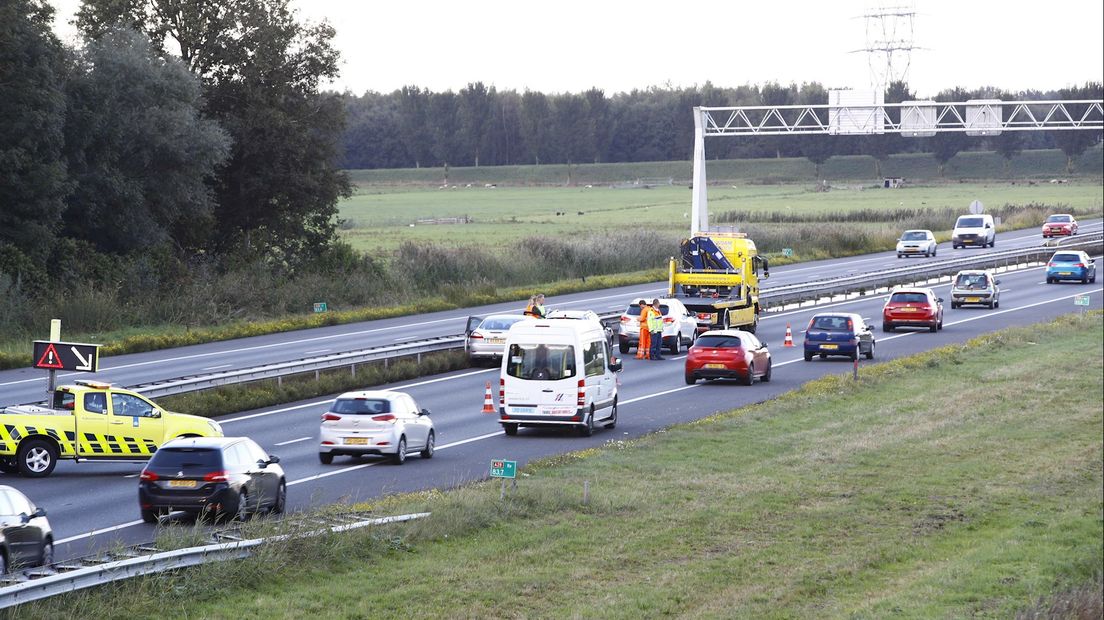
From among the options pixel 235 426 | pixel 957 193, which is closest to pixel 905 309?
pixel 235 426

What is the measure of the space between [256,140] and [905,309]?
2778cm

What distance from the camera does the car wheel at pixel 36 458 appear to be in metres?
24.3

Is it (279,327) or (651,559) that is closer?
(651,559)

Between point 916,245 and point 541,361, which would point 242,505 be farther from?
point 916,245

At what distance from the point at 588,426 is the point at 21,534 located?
14.4m

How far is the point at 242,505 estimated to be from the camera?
19875 millimetres

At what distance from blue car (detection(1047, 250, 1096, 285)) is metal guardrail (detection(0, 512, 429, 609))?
2221 inches

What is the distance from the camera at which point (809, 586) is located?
17.0 m

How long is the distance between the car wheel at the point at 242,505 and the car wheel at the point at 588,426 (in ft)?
33.0

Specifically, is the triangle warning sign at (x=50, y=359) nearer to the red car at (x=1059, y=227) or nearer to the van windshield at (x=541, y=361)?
the van windshield at (x=541, y=361)

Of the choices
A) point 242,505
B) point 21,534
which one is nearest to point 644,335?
point 242,505

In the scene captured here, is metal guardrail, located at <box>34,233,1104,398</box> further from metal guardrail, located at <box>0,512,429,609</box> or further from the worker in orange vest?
metal guardrail, located at <box>0,512,429,609</box>

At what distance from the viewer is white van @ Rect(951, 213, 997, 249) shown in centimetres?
8862

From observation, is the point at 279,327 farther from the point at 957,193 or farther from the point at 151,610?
the point at 957,193
